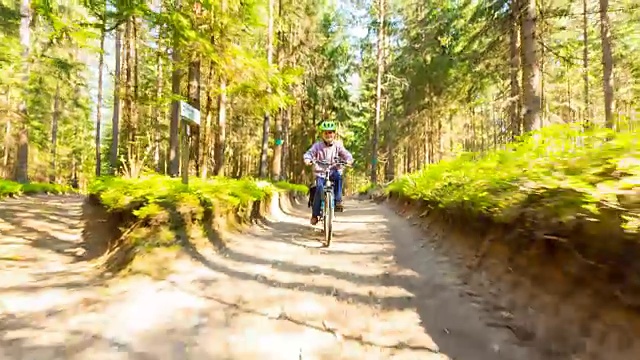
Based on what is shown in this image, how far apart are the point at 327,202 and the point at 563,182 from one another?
4.00 metres

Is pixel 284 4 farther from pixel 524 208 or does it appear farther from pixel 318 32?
pixel 524 208

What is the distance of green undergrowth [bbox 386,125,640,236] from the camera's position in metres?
2.44

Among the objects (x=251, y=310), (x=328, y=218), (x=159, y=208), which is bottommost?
(x=251, y=310)

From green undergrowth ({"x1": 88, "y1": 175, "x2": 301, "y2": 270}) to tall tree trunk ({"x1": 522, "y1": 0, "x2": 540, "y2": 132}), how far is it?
5.98 m

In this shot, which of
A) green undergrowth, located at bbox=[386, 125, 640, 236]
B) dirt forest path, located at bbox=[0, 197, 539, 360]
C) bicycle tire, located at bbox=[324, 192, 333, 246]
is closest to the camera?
green undergrowth, located at bbox=[386, 125, 640, 236]

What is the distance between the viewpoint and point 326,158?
7.17 m

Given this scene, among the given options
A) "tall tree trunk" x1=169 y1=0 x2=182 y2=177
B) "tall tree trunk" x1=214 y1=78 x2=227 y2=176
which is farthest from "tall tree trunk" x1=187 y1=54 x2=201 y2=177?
"tall tree trunk" x1=214 y1=78 x2=227 y2=176

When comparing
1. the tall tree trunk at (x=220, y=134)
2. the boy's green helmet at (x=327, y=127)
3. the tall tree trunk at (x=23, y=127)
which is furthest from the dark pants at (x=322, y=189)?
the tall tree trunk at (x=23, y=127)

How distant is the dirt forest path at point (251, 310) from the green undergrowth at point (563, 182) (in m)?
0.93

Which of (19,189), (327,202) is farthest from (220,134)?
(19,189)

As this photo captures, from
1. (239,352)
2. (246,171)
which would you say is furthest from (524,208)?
(246,171)

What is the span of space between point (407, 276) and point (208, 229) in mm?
2961

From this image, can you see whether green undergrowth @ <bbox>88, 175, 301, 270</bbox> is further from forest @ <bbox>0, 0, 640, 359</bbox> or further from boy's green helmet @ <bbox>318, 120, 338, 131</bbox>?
boy's green helmet @ <bbox>318, 120, 338, 131</bbox>

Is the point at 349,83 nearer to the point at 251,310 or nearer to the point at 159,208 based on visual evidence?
the point at 159,208
